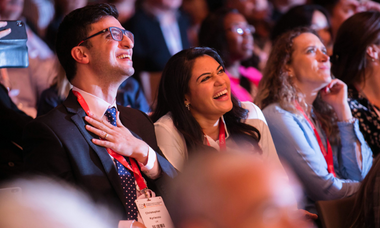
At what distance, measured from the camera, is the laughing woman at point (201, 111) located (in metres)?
2.17

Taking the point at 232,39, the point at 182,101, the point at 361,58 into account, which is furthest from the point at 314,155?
the point at 232,39

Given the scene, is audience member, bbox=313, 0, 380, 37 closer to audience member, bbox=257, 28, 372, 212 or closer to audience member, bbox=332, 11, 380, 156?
audience member, bbox=332, 11, 380, 156

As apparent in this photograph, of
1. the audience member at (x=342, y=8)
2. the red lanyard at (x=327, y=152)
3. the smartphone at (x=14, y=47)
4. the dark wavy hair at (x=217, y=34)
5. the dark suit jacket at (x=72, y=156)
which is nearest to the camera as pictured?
the dark suit jacket at (x=72, y=156)

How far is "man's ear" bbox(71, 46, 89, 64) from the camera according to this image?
6.23ft

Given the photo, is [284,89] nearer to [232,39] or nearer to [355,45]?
[355,45]

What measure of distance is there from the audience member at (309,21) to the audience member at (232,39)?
353 millimetres

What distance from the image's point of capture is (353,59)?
10.2 ft

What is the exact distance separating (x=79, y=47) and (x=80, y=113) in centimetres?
37

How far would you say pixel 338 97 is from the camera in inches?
108

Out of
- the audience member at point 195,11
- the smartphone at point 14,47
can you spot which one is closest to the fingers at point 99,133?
the smartphone at point 14,47

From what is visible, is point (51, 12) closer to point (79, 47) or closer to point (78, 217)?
point (79, 47)

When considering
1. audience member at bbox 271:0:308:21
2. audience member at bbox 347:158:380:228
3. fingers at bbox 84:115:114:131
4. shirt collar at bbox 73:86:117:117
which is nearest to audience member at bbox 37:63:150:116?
shirt collar at bbox 73:86:117:117

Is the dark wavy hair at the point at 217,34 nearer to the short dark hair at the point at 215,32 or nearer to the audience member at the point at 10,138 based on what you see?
the short dark hair at the point at 215,32

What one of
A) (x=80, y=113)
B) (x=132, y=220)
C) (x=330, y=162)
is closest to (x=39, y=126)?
(x=80, y=113)
